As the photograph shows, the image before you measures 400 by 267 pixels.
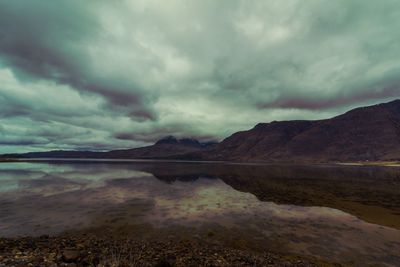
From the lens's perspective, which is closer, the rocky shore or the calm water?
the rocky shore

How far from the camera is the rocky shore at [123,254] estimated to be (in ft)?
42.0

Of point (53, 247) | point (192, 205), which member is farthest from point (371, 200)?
point (53, 247)

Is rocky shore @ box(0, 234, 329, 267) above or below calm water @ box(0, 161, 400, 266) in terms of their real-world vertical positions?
above

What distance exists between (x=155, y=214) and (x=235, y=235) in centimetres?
1260

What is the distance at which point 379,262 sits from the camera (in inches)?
655

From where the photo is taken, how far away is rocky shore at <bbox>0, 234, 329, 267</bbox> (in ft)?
42.0

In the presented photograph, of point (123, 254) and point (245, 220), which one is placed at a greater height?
point (123, 254)

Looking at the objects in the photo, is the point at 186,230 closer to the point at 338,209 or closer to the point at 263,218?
the point at 263,218

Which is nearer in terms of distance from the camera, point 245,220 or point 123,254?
point 123,254

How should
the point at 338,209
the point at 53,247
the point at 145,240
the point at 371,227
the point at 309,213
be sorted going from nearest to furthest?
the point at 53,247
the point at 145,240
the point at 371,227
the point at 309,213
the point at 338,209

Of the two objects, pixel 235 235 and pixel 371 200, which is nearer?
pixel 235 235

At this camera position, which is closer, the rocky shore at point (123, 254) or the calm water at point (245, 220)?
the rocky shore at point (123, 254)

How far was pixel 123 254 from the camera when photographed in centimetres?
1534

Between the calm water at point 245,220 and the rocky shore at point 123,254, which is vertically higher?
the rocky shore at point 123,254
